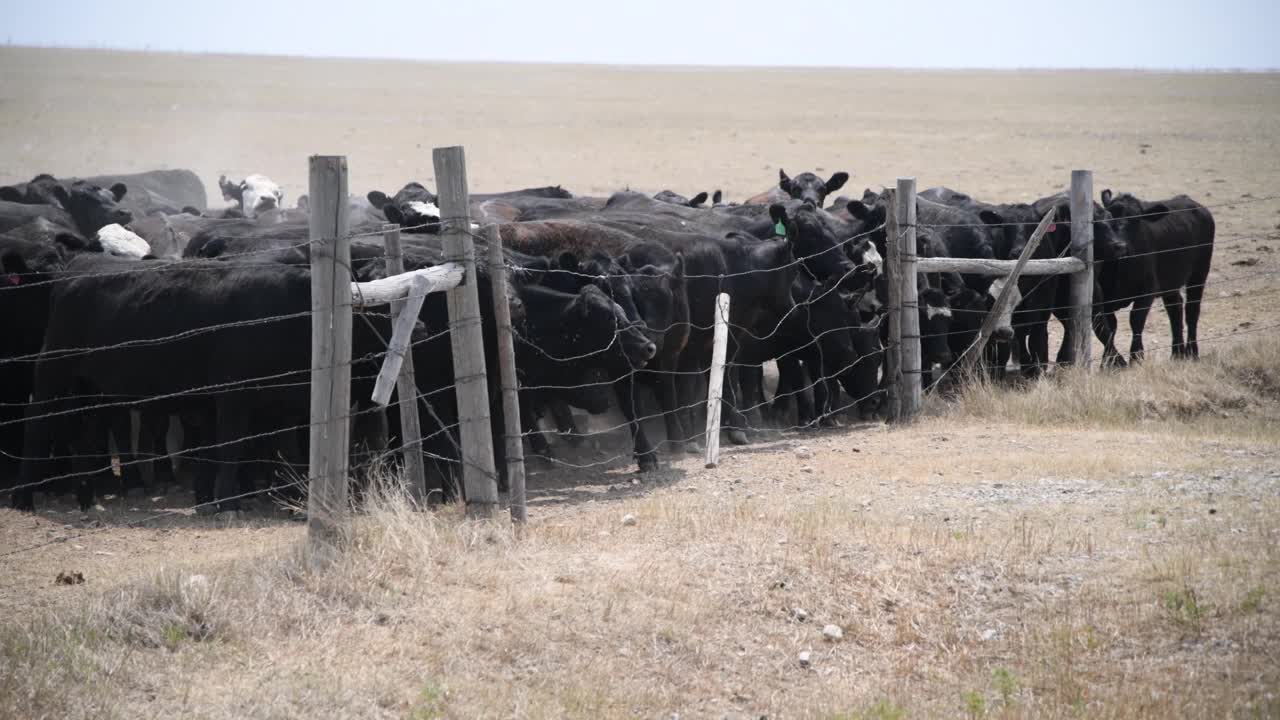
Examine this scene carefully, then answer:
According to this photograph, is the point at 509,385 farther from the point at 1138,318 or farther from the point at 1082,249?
the point at 1138,318

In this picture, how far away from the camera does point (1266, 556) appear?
6.39m

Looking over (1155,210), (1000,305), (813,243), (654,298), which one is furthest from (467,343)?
(1155,210)

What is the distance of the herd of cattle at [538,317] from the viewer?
876 centimetres

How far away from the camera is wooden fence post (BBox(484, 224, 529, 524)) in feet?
24.3

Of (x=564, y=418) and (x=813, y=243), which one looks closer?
(x=564, y=418)

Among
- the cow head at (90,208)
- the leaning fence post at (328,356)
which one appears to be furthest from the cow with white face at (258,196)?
the leaning fence post at (328,356)

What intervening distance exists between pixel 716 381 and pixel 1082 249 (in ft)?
14.4

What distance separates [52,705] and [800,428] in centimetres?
753

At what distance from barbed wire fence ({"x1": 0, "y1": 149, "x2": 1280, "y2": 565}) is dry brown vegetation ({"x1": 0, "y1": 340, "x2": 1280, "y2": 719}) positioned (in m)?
0.57

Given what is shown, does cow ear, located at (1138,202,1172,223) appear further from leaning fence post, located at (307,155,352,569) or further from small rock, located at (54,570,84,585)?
small rock, located at (54,570,84,585)

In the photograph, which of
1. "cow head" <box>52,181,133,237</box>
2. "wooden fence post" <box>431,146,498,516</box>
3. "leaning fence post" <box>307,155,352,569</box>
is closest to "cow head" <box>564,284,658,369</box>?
"wooden fence post" <box>431,146,498,516</box>

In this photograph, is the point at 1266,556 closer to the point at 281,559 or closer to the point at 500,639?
the point at 500,639

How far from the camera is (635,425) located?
10000 millimetres

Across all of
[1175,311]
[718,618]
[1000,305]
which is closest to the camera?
[718,618]
